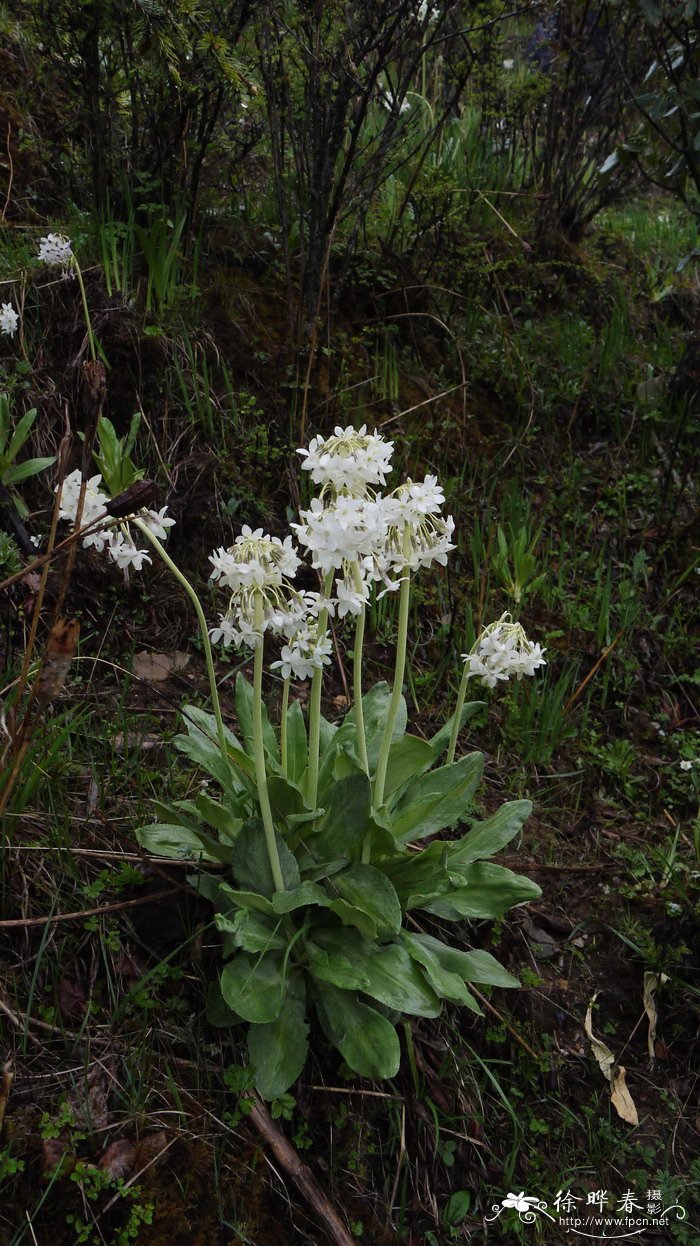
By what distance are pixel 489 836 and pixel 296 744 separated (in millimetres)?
619

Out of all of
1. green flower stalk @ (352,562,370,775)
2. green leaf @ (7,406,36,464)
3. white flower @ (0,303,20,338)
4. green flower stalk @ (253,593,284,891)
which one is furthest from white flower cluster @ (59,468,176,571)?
white flower @ (0,303,20,338)

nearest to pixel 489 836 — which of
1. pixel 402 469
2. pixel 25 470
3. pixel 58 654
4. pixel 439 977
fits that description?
pixel 439 977

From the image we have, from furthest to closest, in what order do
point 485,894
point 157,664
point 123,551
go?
point 157,664, point 485,894, point 123,551

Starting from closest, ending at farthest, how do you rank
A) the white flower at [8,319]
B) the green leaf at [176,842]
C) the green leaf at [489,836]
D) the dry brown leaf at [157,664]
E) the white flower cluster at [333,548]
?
the white flower cluster at [333,548]
the green leaf at [176,842]
the green leaf at [489,836]
the dry brown leaf at [157,664]
the white flower at [8,319]

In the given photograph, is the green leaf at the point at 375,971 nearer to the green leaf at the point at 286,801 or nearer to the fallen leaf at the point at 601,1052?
the green leaf at the point at 286,801

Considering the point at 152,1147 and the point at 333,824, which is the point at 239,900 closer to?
the point at 333,824

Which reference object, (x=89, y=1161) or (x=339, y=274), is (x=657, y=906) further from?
(x=339, y=274)

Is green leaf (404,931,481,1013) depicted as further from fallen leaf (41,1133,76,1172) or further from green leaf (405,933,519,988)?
fallen leaf (41,1133,76,1172)

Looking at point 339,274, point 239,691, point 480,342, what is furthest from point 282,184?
point 239,691

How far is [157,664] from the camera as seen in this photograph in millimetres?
3215

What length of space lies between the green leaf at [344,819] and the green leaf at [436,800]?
9.2 inches

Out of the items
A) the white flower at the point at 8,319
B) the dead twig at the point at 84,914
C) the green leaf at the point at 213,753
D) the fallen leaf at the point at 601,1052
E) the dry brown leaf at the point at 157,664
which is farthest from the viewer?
the white flower at the point at 8,319

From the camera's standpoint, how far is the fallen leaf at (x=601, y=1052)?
2.64 m

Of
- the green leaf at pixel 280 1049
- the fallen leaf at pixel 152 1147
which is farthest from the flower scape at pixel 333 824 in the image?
the fallen leaf at pixel 152 1147
